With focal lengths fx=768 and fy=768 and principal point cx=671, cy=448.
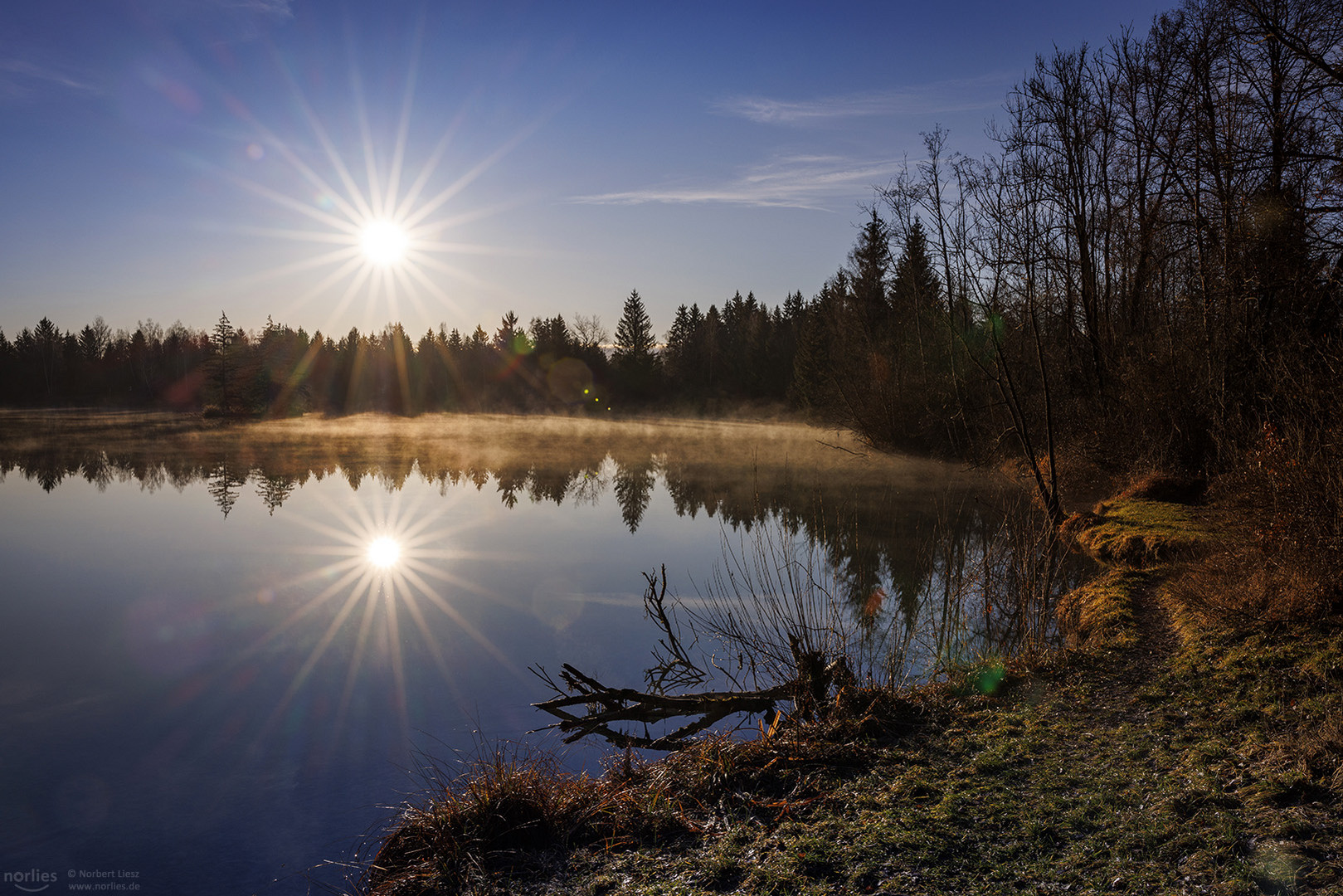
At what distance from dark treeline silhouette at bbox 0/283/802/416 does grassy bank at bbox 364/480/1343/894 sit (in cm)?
5150

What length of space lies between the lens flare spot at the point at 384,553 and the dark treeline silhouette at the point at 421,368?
43.8 metres

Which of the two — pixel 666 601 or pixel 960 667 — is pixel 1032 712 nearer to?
pixel 960 667

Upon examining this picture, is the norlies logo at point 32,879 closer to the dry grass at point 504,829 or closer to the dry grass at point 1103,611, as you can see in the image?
the dry grass at point 504,829

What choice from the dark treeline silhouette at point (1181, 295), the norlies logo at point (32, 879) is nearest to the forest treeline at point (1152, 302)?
the dark treeline silhouette at point (1181, 295)

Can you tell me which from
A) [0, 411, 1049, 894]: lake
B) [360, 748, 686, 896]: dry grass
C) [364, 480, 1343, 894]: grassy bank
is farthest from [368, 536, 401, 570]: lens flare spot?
[360, 748, 686, 896]: dry grass

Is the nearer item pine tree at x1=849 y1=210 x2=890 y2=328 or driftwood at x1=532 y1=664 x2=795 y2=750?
driftwood at x1=532 y1=664 x2=795 y2=750

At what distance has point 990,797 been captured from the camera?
12.5 ft

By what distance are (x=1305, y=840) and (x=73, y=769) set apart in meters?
7.58

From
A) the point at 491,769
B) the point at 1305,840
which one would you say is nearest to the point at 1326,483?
the point at 1305,840

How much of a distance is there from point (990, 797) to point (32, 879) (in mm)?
5397

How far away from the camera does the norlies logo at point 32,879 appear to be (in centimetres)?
440

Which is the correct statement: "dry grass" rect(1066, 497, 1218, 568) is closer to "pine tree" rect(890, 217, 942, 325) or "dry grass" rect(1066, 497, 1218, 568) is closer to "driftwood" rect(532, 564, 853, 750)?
"driftwood" rect(532, 564, 853, 750)

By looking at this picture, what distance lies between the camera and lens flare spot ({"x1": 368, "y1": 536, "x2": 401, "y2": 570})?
516 inches

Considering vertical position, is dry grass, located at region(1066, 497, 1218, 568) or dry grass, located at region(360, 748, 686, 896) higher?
dry grass, located at region(1066, 497, 1218, 568)
